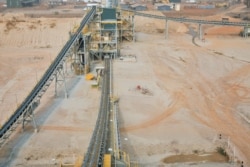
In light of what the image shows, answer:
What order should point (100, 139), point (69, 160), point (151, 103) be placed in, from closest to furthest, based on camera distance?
1. point (100, 139)
2. point (69, 160)
3. point (151, 103)

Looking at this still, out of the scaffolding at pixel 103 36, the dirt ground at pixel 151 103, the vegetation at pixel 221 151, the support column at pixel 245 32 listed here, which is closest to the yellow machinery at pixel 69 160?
the dirt ground at pixel 151 103

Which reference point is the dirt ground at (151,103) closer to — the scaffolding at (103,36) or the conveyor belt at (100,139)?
the conveyor belt at (100,139)

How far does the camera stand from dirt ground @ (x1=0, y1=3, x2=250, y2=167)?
25812 millimetres

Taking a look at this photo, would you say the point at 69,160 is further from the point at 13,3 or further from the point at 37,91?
the point at 13,3

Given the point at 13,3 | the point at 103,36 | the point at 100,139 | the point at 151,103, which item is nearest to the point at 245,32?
the point at 103,36

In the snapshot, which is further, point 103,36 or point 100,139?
point 103,36

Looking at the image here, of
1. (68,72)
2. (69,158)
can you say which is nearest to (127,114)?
(69,158)

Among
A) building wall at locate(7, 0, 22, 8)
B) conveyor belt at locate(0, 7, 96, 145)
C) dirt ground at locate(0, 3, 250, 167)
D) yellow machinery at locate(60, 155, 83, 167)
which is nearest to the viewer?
yellow machinery at locate(60, 155, 83, 167)

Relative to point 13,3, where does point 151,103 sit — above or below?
below

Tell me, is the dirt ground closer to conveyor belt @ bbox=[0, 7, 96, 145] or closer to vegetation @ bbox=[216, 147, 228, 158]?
vegetation @ bbox=[216, 147, 228, 158]

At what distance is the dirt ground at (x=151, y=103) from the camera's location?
25.8m

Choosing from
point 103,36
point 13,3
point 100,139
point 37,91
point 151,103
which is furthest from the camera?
point 13,3

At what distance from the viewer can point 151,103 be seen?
1342 inches

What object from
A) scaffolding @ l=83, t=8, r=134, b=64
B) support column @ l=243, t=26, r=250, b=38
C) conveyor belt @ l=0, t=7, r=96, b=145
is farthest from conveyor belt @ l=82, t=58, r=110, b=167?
support column @ l=243, t=26, r=250, b=38
